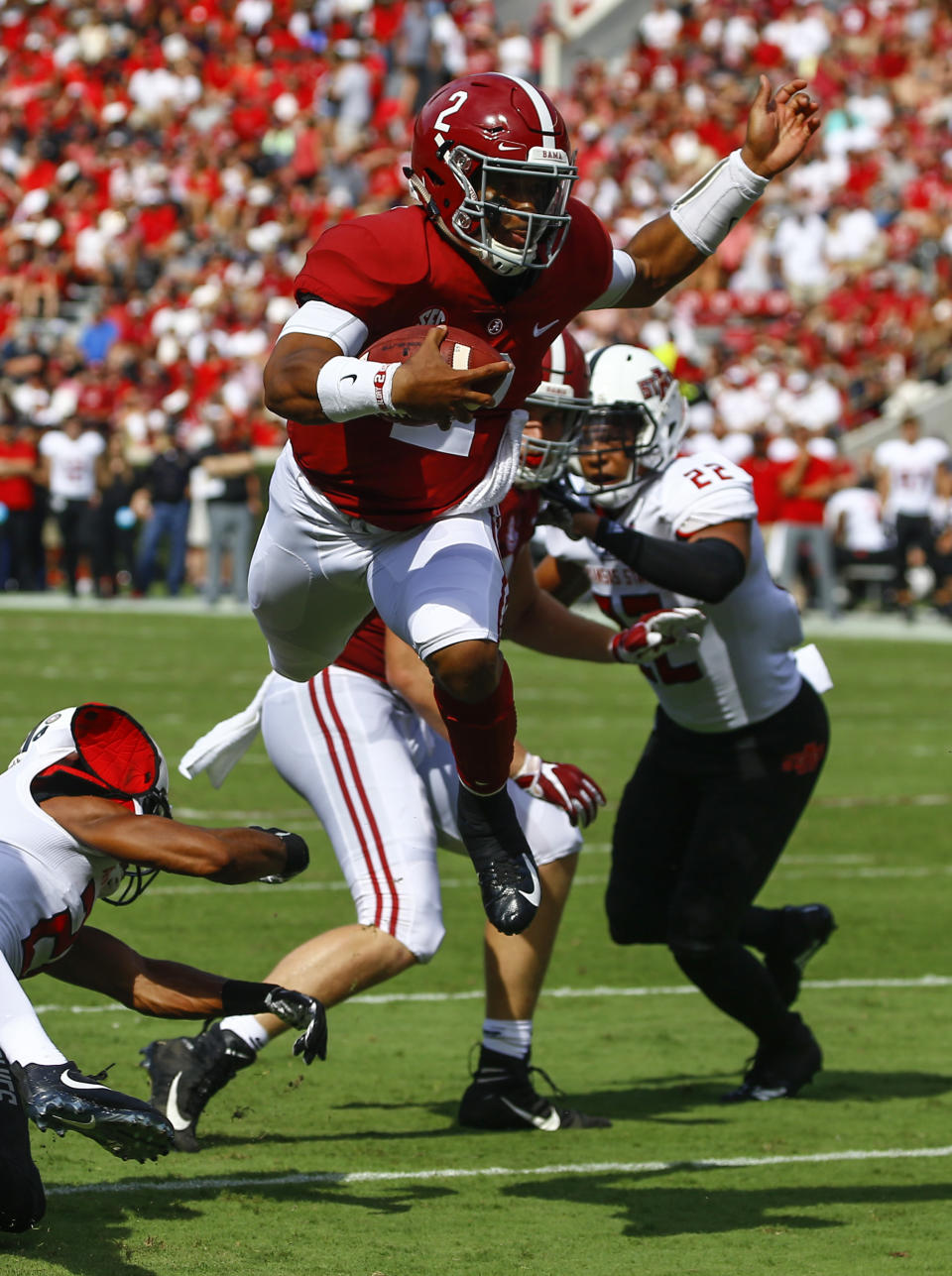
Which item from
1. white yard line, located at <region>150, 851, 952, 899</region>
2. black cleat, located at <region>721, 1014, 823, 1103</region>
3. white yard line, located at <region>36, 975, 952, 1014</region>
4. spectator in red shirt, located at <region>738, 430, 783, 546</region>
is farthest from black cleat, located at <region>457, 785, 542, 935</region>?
spectator in red shirt, located at <region>738, 430, 783, 546</region>

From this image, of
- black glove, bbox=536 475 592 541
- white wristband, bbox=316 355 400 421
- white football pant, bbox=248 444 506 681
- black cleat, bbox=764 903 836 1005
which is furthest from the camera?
black cleat, bbox=764 903 836 1005

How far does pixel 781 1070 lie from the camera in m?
5.13

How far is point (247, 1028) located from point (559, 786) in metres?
0.90

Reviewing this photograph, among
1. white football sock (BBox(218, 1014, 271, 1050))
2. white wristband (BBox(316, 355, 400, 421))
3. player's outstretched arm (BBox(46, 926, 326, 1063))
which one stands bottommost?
white football sock (BBox(218, 1014, 271, 1050))

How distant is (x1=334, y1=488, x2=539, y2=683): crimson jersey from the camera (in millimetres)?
4848

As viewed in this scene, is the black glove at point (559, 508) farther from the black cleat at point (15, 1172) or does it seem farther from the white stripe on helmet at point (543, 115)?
the black cleat at point (15, 1172)

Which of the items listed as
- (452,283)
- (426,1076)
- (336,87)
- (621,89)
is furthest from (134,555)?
(452,283)

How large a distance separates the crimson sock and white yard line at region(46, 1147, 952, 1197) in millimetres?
937

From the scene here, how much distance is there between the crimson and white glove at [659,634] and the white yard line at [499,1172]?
1142 mm

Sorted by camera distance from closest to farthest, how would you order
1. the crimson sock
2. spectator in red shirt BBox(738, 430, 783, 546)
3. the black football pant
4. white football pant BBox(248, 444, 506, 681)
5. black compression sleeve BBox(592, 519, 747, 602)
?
white football pant BBox(248, 444, 506, 681) → the crimson sock → black compression sleeve BBox(592, 519, 747, 602) → the black football pant → spectator in red shirt BBox(738, 430, 783, 546)

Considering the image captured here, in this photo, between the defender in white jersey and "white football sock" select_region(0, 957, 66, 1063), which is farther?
the defender in white jersey

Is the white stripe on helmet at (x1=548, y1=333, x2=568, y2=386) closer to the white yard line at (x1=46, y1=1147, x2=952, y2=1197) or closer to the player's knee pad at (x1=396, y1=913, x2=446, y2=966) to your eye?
the player's knee pad at (x1=396, y1=913, x2=446, y2=966)

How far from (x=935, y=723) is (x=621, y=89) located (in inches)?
614

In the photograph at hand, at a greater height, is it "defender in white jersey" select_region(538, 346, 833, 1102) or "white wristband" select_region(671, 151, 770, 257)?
"white wristband" select_region(671, 151, 770, 257)
